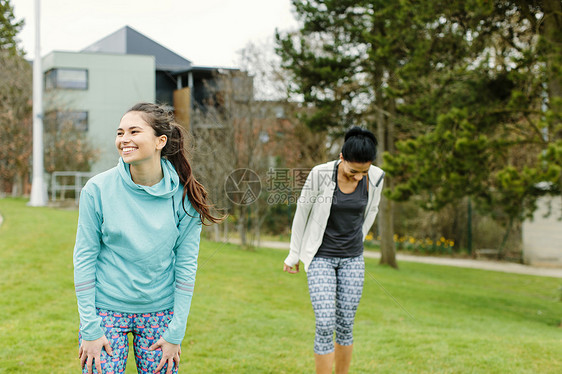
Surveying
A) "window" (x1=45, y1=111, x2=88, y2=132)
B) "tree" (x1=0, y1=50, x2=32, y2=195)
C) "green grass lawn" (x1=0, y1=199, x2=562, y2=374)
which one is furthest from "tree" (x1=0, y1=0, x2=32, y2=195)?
"green grass lawn" (x1=0, y1=199, x2=562, y2=374)

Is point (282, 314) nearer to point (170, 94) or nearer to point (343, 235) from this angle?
point (343, 235)

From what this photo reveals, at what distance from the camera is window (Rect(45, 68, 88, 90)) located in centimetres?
2722

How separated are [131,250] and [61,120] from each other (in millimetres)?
24286

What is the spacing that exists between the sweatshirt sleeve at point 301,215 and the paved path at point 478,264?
10.6m

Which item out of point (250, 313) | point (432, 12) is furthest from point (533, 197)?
point (250, 313)

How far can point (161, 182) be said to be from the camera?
2.21 meters

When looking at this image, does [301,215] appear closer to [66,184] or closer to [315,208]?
[315,208]

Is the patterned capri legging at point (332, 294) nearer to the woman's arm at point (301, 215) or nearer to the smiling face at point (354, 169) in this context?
the woman's arm at point (301, 215)

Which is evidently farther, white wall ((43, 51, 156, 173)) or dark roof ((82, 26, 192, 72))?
dark roof ((82, 26, 192, 72))

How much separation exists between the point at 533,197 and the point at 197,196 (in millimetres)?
9451

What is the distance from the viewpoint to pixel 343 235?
348 centimetres

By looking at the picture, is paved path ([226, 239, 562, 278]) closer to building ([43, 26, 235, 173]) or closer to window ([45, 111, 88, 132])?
window ([45, 111, 88, 132])

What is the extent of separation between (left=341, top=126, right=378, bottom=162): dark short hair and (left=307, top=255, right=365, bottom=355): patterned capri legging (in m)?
0.69

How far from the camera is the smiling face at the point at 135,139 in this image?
2143mm
